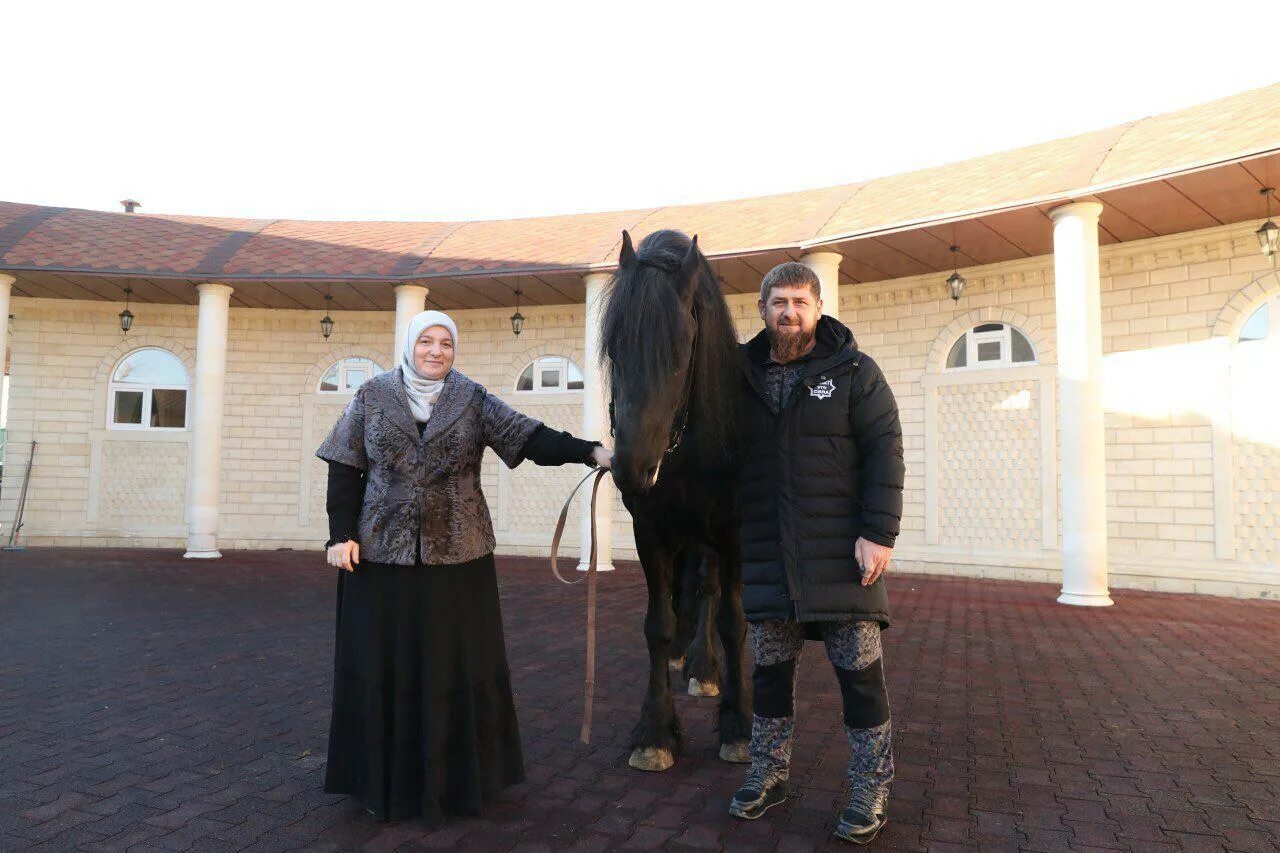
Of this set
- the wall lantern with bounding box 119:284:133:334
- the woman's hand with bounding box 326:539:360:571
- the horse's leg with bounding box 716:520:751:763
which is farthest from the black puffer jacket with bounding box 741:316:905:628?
the wall lantern with bounding box 119:284:133:334

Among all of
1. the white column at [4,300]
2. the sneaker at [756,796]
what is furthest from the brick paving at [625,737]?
the white column at [4,300]

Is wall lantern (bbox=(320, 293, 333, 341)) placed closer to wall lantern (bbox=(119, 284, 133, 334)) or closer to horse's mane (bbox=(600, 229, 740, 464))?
wall lantern (bbox=(119, 284, 133, 334))

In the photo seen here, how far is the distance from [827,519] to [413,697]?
1.69 metres

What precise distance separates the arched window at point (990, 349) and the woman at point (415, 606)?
978cm

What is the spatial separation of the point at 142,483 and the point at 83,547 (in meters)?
1.49

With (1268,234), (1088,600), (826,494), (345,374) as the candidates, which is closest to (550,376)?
(345,374)

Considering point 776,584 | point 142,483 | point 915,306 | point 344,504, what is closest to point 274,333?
point 142,483

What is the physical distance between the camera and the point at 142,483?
13945 mm

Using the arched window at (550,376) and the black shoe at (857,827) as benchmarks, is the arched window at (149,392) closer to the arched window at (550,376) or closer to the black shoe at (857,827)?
the arched window at (550,376)

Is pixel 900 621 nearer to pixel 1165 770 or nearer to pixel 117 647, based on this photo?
pixel 1165 770

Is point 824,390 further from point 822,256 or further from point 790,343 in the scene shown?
point 822,256

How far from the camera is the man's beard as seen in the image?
109 inches

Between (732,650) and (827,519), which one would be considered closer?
(827,519)

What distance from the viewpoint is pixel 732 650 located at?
3.40m
